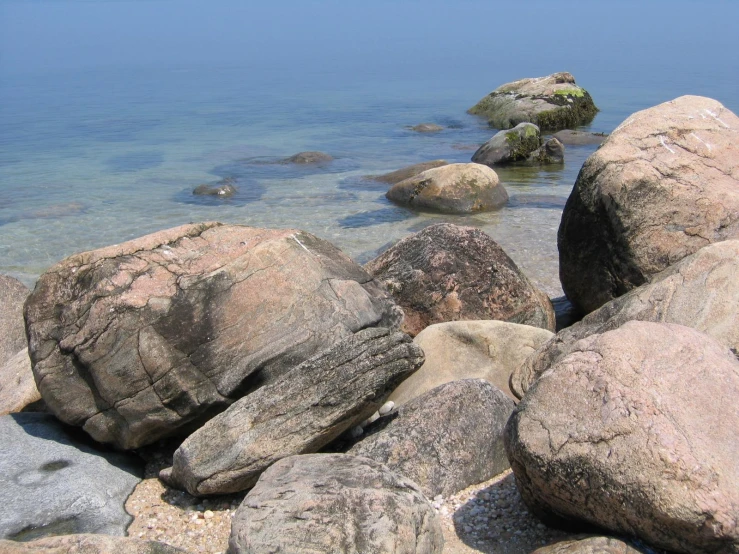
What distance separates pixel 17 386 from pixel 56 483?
86.3 inches

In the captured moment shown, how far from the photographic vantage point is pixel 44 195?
20312 millimetres

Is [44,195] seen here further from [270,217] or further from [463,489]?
[463,489]

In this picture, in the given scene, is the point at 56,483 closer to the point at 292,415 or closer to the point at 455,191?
the point at 292,415

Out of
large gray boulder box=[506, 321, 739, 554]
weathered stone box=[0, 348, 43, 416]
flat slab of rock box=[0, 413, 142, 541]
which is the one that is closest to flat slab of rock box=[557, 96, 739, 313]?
large gray boulder box=[506, 321, 739, 554]

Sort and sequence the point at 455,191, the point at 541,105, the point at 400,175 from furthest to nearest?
the point at 541,105, the point at 400,175, the point at 455,191

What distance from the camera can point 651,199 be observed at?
7949mm

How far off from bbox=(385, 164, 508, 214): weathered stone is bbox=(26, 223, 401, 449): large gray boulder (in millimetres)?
10525

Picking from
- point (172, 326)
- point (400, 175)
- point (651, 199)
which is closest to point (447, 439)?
point (172, 326)

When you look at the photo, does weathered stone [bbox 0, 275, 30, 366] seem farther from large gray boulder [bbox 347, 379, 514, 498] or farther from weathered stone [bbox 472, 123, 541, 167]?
weathered stone [bbox 472, 123, 541, 167]

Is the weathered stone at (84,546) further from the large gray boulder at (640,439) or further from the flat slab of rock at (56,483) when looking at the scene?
the large gray boulder at (640,439)

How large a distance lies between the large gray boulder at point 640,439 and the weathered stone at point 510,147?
18.0m

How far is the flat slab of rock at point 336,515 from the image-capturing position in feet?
14.7

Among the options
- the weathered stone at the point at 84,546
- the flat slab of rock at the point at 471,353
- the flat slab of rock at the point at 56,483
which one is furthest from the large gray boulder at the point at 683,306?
the flat slab of rock at the point at 56,483

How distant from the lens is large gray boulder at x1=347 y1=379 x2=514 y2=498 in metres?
5.71
